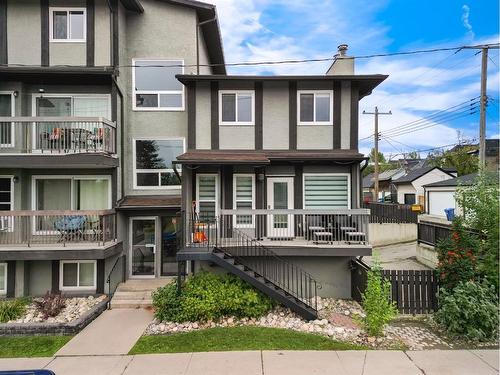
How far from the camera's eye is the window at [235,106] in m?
10.3

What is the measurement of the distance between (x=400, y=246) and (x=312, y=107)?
34.0 ft

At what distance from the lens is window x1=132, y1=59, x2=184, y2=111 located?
1125 centimetres

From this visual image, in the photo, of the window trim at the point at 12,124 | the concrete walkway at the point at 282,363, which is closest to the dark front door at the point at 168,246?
the concrete walkway at the point at 282,363

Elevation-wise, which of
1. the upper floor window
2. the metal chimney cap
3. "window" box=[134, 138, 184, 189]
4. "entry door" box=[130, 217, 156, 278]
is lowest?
"entry door" box=[130, 217, 156, 278]

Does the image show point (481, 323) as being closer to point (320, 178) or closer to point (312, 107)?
point (320, 178)

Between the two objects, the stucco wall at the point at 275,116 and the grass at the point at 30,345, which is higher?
the stucco wall at the point at 275,116

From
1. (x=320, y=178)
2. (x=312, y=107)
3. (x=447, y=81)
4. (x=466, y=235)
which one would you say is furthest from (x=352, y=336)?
(x=447, y=81)

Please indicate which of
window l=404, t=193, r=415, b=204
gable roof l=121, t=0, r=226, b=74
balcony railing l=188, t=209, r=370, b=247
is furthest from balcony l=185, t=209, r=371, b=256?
window l=404, t=193, r=415, b=204

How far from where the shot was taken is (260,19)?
1272 centimetres

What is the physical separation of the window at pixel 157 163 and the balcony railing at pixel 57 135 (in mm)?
1202

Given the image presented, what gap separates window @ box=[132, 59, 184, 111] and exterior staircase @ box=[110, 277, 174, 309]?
20.6 feet

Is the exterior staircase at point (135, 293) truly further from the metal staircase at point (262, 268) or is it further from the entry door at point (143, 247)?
the metal staircase at point (262, 268)

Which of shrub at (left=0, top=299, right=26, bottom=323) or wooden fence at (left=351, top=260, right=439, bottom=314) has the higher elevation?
wooden fence at (left=351, top=260, right=439, bottom=314)

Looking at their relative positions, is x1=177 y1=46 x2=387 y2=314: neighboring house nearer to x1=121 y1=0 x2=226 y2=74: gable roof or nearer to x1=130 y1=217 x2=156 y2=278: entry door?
x1=130 y1=217 x2=156 y2=278: entry door
